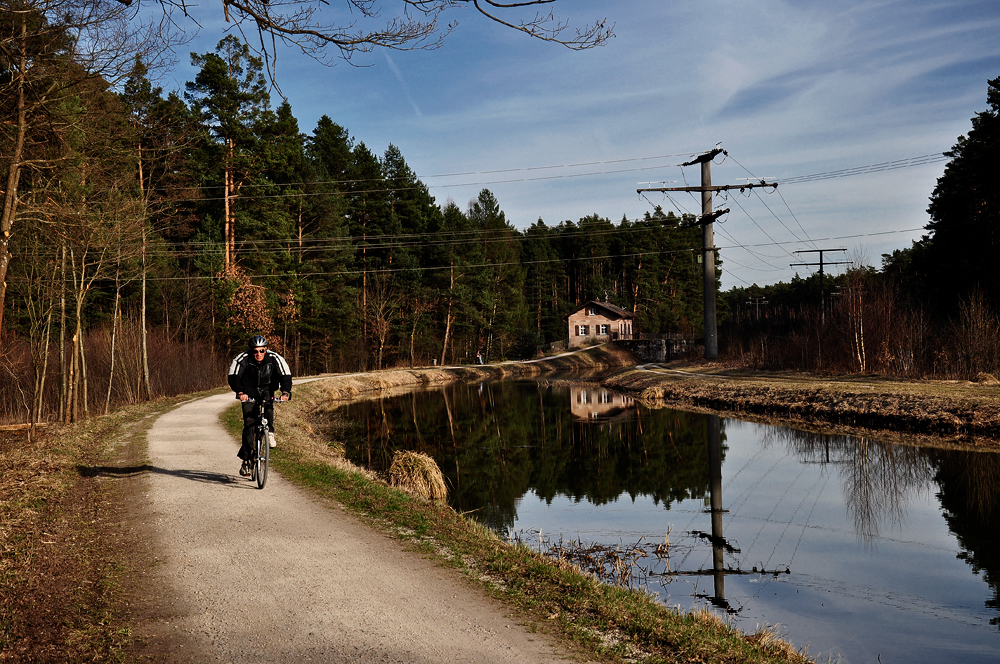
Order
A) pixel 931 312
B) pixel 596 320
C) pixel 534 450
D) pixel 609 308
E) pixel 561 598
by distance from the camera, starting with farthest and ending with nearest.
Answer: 1. pixel 596 320
2. pixel 609 308
3. pixel 931 312
4. pixel 534 450
5. pixel 561 598

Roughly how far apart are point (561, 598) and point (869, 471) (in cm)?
1261

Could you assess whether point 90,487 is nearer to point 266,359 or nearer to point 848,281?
point 266,359

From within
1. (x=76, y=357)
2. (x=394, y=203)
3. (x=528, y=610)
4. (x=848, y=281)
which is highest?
(x=394, y=203)

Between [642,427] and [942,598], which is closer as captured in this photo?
[942,598]

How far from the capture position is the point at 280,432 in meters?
18.2

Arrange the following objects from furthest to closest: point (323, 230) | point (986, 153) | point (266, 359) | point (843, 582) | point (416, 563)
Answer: point (323, 230), point (986, 153), point (266, 359), point (843, 582), point (416, 563)

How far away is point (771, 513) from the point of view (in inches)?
520

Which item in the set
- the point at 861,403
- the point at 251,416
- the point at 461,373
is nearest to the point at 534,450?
the point at 251,416

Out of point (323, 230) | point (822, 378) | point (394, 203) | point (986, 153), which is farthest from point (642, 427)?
point (394, 203)

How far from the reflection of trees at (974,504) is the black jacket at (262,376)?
9332 millimetres

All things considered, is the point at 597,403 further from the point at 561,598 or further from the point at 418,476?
the point at 561,598

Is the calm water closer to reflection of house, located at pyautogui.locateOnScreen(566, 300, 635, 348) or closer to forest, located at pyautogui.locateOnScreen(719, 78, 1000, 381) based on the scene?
forest, located at pyautogui.locateOnScreen(719, 78, 1000, 381)

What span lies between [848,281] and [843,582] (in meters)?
24.7

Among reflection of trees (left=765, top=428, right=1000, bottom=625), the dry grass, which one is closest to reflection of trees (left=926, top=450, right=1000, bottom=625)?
reflection of trees (left=765, top=428, right=1000, bottom=625)
